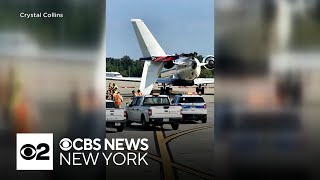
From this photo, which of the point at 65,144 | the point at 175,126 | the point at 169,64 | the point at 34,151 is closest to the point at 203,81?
the point at 169,64

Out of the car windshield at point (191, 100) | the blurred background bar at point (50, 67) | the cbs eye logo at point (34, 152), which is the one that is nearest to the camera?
the blurred background bar at point (50, 67)

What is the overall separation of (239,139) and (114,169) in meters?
0.97

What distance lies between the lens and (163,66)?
14.8 ft

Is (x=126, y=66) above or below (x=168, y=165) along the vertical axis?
above

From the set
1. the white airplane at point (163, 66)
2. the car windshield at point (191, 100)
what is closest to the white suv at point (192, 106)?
the car windshield at point (191, 100)

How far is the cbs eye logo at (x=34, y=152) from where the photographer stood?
4.29 metres

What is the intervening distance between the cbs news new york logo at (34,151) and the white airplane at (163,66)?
2.27 ft

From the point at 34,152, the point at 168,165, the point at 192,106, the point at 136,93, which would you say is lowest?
the point at 168,165

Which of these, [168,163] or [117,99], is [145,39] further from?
[168,163]

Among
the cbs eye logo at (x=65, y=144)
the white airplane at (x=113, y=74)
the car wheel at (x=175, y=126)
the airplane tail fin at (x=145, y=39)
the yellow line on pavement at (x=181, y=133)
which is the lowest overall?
the cbs eye logo at (x=65, y=144)

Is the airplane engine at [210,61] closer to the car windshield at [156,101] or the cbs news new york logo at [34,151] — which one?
the car windshield at [156,101]

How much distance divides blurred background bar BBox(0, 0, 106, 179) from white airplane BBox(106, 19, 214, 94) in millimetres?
261

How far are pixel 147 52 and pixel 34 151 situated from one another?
113 cm

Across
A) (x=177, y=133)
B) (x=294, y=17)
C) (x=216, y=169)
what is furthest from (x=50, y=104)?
(x=294, y=17)
